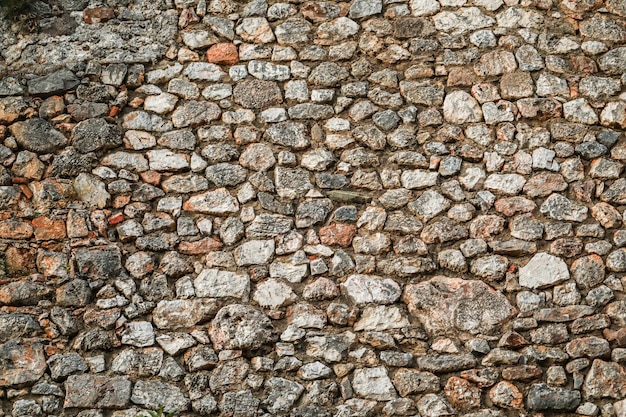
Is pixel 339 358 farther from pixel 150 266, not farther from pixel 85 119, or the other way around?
pixel 85 119

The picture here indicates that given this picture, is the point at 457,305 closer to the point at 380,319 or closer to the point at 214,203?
the point at 380,319

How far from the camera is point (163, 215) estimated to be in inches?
194

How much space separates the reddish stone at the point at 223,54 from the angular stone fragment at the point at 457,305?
1814 millimetres

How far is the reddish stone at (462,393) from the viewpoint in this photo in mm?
4410

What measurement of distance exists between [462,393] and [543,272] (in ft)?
2.70

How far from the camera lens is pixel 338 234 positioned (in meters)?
4.84

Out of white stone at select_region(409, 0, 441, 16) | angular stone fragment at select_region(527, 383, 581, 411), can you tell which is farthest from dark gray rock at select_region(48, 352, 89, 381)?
white stone at select_region(409, 0, 441, 16)

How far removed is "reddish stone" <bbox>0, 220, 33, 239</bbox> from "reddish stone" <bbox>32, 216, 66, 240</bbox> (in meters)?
0.04

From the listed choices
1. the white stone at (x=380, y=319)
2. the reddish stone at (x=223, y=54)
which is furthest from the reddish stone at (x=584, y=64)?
Answer: the reddish stone at (x=223, y=54)

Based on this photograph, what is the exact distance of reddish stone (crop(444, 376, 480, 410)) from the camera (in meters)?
4.41

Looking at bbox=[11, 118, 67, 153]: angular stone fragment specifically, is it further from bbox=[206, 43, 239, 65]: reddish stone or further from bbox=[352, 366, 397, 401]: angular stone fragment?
bbox=[352, 366, 397, 401]: angular stone fragment

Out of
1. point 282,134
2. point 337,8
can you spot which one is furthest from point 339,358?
point 337,8

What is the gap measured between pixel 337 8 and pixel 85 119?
1.72 m

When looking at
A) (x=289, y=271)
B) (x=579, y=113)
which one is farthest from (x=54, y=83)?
(x=579, y=113)
